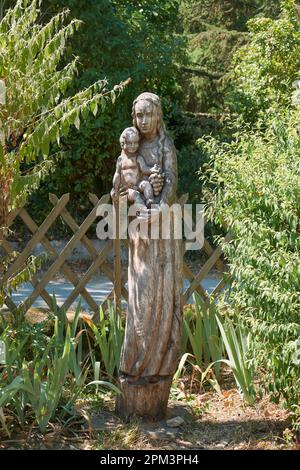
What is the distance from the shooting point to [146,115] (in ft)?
14.4

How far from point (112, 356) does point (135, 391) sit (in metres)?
0.79

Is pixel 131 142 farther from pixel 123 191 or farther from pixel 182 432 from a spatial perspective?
pixel 182 432

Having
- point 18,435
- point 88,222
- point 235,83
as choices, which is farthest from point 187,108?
point 18,435

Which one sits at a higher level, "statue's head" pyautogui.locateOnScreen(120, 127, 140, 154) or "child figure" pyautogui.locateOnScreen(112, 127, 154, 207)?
"statue's head" pyautogui.locateOnScreen(120, 127, 140, 154)

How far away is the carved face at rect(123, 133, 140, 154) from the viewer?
441 centimetres

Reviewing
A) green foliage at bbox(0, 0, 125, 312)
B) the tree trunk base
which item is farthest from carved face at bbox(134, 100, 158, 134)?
the tree trunk base

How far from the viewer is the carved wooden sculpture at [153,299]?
439cm

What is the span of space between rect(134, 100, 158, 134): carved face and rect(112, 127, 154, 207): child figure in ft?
0.23

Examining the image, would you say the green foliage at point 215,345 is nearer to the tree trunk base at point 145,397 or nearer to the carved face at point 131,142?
the tree trunk base at point 145,397

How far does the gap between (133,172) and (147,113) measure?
355 millimetres

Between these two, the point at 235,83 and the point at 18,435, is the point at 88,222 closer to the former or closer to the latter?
the point at 18,435

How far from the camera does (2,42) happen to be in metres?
4.21

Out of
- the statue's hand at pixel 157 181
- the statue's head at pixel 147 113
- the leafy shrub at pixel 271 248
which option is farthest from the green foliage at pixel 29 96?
the leafy shrub at pixel 271 248

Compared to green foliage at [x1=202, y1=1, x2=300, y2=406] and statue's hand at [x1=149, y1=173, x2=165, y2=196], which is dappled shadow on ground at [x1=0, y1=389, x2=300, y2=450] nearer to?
green foliage at [x1=202, y1=1, x2=300, y2=406]
